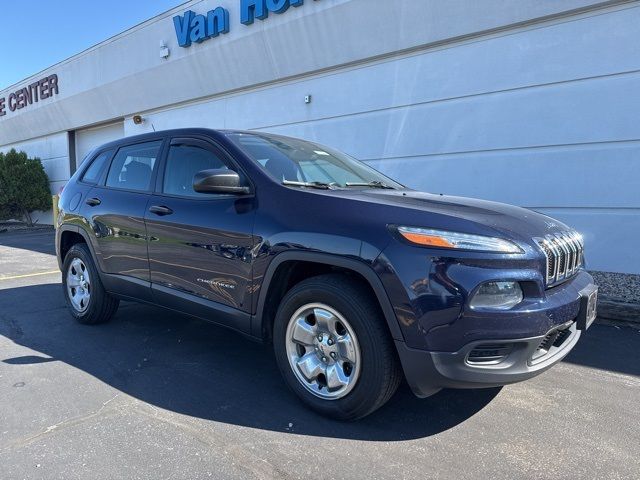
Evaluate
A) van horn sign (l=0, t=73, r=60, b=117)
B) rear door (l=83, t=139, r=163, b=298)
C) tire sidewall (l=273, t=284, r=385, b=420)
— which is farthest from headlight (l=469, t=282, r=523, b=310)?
van horn sign (l=0, t=73, r=60, b=117)

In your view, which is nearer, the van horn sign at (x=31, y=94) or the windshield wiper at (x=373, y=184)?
the windshield wiper at (x=373, y=184)

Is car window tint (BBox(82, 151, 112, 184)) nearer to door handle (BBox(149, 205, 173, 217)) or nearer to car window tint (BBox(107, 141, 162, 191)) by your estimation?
car window tint (BBox(107, 141, 162, 191))

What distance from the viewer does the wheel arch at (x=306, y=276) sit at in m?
2.60

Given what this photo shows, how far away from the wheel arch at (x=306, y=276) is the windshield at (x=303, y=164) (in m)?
0.57

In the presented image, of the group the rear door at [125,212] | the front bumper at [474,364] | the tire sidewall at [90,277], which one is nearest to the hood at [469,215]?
the front bumper at [474,364]

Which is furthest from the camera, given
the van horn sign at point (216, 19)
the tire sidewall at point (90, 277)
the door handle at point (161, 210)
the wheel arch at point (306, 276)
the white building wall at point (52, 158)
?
the white building wall at point (52, 158)

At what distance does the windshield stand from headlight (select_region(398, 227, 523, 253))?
38.0 inches

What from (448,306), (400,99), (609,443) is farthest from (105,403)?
(400,99)

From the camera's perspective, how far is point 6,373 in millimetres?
3691

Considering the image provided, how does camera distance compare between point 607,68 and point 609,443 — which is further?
point 607,68

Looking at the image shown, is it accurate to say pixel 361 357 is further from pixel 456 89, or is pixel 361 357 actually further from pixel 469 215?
pixel 456 89

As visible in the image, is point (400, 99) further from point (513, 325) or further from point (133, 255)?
point (513, 325)

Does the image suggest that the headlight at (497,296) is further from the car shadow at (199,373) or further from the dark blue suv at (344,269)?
the car shadow at (199,373)

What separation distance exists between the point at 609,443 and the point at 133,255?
3601mm
